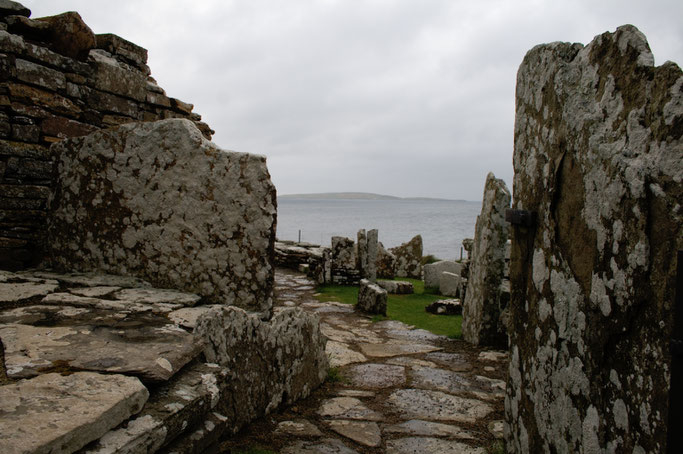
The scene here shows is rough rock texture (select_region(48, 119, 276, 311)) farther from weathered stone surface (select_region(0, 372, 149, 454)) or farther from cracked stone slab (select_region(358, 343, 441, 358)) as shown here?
cracked stone slab (select_region(358, 343, 441, 358))

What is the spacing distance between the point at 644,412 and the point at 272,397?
7.81 ft

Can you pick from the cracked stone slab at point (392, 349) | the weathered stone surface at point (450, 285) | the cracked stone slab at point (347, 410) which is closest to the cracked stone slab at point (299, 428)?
the cracked stone slab at point (347, 410)

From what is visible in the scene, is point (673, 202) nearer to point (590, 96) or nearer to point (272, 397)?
point (590, 96)

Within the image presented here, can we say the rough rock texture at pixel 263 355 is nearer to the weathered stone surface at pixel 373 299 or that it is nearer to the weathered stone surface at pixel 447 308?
the weathered stone surface at pixel 373 299

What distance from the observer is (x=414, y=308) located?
9.47m

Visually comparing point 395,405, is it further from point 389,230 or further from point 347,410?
point 389,230

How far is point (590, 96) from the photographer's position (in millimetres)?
2137

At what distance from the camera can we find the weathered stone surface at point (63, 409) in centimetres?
137

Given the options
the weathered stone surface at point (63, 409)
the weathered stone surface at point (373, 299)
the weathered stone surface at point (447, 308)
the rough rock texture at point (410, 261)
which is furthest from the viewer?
the rough rock texture at point (410, 261)

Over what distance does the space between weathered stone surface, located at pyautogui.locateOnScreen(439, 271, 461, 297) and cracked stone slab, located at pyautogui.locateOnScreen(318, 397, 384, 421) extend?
7.90 meters

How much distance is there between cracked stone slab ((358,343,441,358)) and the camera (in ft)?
18.5

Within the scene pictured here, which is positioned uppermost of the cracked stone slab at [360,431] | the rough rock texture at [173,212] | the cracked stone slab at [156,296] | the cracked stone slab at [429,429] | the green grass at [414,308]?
the rough rock texture at [173,212]

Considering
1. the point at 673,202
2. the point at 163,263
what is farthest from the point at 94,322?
the point at 673,202

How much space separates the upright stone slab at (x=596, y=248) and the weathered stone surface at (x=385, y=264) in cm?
1203
